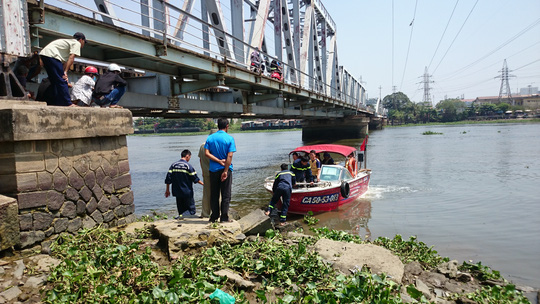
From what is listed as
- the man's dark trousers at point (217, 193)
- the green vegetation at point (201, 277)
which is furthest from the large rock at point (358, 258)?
the man's dark trousers at point (217, 193)

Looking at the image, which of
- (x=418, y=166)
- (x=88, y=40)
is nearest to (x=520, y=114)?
(x=418, y=166)

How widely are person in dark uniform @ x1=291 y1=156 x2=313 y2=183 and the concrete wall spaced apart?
5966 millimetres

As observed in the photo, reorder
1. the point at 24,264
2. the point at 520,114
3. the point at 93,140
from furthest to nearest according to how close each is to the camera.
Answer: the point at 520,114 → the point at 93,140 → the point at 24,264

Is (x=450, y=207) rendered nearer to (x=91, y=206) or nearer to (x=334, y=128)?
(x=91, y=206)

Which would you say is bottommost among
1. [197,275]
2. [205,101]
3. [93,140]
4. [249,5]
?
[197,275]

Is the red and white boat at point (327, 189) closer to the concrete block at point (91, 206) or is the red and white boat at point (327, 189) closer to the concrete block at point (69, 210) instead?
the concrete block at point (91, 206)

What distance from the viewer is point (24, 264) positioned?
4.08 m

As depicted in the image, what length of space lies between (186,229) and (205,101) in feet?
37.3

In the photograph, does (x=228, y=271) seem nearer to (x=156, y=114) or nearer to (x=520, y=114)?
(x=156, y=114)

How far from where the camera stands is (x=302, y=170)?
11227 millimetres

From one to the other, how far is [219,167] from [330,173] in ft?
22.9

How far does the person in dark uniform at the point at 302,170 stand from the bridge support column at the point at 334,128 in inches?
1482

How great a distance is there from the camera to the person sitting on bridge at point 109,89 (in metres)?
6.43

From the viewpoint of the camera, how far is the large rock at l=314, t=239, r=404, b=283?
16.7 ft
